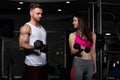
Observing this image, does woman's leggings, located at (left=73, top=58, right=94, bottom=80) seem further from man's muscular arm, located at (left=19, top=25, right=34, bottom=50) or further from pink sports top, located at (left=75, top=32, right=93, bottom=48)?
man's muscular arm, located at (left=19, top=25, right=34, bottom=50)

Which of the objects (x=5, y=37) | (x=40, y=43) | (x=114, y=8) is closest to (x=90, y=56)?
(x=40, y=43)

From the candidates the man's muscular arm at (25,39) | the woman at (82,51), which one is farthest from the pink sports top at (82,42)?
the man's muscular arm at (25,39)

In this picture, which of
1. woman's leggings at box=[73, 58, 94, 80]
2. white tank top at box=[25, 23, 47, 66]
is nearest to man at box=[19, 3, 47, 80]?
white tank top at box=[25, 23, 47, 66]

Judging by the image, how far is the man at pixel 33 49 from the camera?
2.73m

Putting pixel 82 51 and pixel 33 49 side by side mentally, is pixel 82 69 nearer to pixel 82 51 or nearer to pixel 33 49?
pixel 82 51

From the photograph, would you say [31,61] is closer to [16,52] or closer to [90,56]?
[90,56]

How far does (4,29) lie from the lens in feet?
27.1

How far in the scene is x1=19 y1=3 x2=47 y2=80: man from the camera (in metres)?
2.73

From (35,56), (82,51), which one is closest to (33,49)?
(35,56)

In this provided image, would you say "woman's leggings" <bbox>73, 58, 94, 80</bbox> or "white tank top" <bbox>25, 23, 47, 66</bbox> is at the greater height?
"white tank top" <bbox>25, 23, 47, 66</bbox>

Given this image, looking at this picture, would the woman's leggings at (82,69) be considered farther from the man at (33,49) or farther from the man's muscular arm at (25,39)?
the man's muscular arm at (25,39)

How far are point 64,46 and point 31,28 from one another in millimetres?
6161

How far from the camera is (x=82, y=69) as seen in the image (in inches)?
119

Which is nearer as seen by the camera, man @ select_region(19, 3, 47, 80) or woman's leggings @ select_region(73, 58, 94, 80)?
man @ select_region(19, 3, 47, 80)
